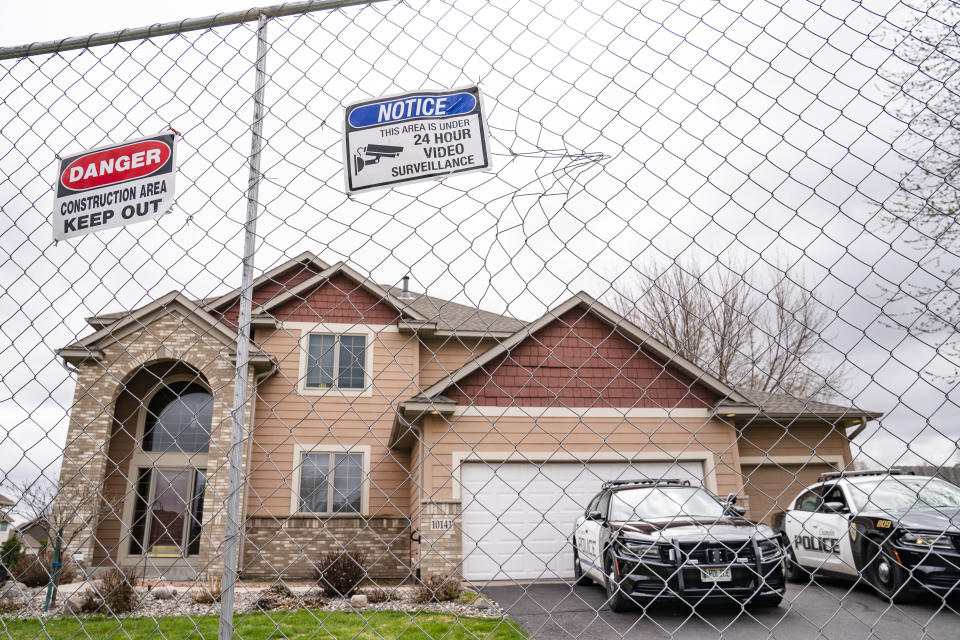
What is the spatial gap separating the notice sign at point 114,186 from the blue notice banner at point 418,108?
71cm

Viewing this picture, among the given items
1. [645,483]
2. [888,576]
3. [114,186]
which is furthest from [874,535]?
[114,186]

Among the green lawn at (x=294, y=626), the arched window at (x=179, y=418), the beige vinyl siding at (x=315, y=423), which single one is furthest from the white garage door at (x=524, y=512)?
the arched window at (x=179, y=418)

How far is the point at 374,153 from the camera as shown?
1.90 meters

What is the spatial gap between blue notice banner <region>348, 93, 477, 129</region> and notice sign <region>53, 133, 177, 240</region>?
71 centimetres

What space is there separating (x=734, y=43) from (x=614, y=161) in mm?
551

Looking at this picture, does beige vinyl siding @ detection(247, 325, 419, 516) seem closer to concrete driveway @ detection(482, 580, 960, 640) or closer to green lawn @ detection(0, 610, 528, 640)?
green lawn @ detection(0, 610, 528, 640)

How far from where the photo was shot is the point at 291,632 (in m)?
6.41

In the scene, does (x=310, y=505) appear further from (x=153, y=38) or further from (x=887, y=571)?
(x=153, y=38)

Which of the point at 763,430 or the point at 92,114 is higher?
the point at 92,114

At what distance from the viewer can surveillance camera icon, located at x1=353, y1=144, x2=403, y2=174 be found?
1.90m

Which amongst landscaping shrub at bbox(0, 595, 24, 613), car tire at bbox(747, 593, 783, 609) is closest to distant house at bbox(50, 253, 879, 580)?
landscaping shrub at bbox(0, 595, 24, 613)

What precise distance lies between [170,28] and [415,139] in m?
1.07

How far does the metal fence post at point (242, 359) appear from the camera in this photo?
1699mm

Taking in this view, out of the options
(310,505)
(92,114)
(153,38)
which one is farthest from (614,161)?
(310,505)
